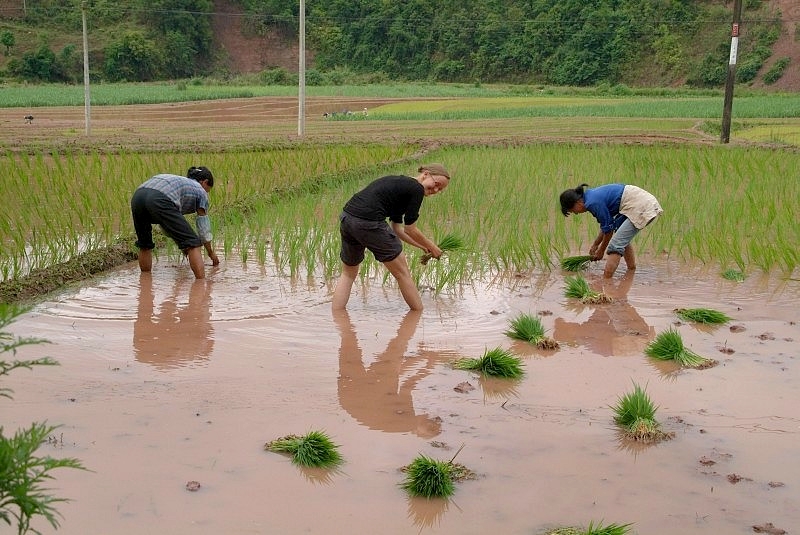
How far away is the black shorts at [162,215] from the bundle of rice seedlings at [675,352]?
3.18 meters

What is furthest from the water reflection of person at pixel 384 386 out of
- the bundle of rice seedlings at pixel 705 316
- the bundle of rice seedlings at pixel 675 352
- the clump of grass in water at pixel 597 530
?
the bundle of rice seedlings at pixel 705 316

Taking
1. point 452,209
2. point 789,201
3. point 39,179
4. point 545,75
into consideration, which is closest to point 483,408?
point 452,209

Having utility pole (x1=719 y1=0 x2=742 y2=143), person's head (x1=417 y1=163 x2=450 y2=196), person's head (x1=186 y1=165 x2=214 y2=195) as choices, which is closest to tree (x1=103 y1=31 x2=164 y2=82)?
utility pole (x1=719 y1=0 x2=742 y2=143)

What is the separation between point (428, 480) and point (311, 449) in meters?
0.49

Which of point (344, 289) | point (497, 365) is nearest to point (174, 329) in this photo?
point (344, 289)

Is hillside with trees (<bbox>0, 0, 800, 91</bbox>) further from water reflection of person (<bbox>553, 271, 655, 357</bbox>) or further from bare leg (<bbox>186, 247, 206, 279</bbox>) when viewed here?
bare leg (<bbox>186, 247, 206, 279</bbox>)

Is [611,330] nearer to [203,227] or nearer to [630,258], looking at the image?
[630,258]

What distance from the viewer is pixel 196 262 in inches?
245

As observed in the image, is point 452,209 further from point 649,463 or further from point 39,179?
point 649,463

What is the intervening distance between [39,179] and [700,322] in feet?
21.8

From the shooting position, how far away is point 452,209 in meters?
8.69

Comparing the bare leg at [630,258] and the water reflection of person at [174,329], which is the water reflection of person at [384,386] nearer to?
the water reflection of person at [174,329]

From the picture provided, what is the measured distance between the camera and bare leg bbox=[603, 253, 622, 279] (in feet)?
21.4

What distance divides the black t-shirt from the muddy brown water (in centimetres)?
66
